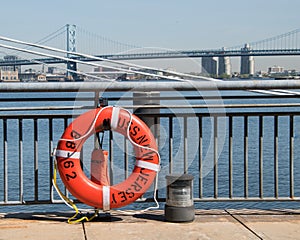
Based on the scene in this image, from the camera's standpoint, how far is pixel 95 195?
4695mm

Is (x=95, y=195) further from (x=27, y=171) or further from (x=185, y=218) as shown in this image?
(x=27, y=171)

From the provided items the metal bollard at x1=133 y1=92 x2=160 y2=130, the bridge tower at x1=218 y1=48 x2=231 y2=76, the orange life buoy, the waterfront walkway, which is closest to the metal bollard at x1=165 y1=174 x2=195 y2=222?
the waterfront walkway

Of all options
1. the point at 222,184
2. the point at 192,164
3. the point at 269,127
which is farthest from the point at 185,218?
the point at 269,127

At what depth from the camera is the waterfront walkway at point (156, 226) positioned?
14.6ft

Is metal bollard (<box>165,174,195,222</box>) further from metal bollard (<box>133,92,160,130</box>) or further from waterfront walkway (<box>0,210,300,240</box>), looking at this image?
metal bollard (<box>133,92,160,130</box>)

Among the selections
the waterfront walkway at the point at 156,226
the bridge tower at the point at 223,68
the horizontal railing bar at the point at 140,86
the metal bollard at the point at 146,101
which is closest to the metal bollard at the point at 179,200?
the waterfront walkway at the point at 156,226

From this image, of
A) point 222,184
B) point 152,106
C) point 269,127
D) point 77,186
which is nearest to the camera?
point 77,186

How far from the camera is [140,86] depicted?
4.82 meters

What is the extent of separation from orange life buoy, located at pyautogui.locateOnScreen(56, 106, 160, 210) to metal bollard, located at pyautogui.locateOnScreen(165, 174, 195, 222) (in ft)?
0.57

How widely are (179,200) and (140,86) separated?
896 millimetres

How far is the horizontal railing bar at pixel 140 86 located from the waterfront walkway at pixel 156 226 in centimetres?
98

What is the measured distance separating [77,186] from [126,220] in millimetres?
497

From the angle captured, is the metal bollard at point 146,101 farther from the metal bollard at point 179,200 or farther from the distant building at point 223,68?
the distant building at point 223,68

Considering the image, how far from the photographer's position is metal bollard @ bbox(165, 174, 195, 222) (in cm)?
481
